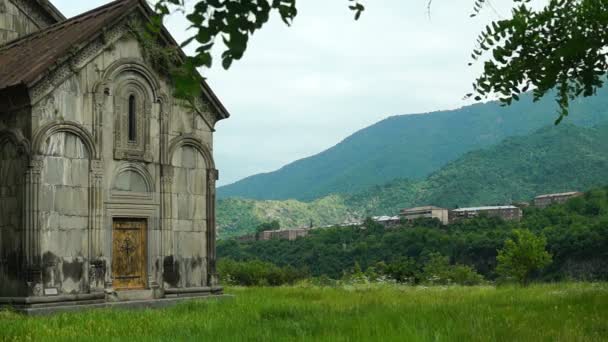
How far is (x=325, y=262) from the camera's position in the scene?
3287 inches

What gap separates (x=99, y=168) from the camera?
19406 mm

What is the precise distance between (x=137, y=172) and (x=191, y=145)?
2104 mm

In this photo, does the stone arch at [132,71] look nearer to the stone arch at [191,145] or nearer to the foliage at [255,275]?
the stone arch at [191,145]

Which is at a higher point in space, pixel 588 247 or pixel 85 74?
pixel 85 74

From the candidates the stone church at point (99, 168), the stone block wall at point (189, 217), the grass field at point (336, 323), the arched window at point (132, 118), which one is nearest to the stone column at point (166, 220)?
the stone church at point (99, 168)

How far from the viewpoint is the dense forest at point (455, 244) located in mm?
65062

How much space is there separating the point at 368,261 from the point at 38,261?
6491 cm

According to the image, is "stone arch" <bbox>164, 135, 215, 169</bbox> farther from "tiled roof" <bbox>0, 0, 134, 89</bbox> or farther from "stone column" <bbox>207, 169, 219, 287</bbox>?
"tiled roof" <bbox>0, 0, 134, 89</bbox>

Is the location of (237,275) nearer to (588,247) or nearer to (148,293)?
(148,293)

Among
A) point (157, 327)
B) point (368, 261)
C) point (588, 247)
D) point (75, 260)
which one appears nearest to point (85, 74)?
point (75, 260)

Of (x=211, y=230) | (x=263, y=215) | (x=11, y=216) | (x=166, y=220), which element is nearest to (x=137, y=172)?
(x=166, y=220)

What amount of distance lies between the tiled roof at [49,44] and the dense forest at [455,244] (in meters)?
45.5

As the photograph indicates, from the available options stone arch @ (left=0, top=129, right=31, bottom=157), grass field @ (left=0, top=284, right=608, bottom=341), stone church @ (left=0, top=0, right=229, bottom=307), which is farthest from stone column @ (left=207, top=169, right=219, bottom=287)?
stone arch @ (left=0, top=129, right=31, bottom=157)

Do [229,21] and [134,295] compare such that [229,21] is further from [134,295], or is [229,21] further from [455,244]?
[455,244]
